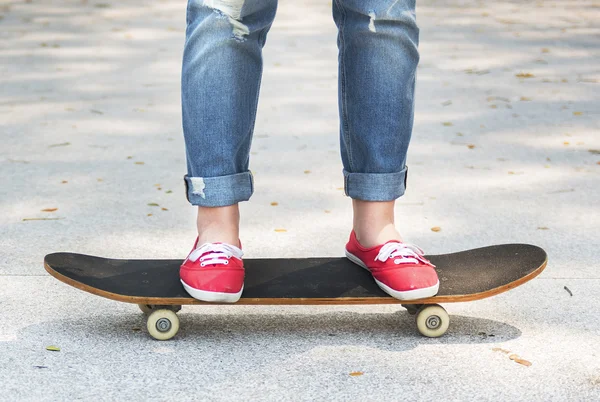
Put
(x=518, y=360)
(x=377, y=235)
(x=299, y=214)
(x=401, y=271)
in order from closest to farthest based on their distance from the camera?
(x=518, y=360), (x=401, y=271), (x=377, y=235), (x=299, y=214)

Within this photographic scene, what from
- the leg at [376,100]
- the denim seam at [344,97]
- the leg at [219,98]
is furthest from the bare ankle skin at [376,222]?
the leg at [219,98]

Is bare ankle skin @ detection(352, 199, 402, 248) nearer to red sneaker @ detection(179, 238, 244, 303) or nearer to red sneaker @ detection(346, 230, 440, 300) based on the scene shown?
red sneaker @ detection(346, 230, 440, 300)

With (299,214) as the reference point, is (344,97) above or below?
above

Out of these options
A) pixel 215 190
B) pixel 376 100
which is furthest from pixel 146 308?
pixel 376 100

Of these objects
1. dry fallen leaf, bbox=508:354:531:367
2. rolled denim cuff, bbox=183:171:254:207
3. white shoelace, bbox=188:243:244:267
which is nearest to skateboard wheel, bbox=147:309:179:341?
white shoelace, bbox=188:243:244:267

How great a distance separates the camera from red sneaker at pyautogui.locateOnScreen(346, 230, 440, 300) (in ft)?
6.62

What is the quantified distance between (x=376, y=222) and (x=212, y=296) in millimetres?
446

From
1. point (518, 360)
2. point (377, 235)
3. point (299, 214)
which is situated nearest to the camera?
point (518, 360)

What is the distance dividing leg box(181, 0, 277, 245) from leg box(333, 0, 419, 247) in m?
0.22

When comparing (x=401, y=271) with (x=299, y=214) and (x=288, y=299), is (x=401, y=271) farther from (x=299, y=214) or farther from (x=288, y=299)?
(x=299, y=214)

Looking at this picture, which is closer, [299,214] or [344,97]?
[344,97]

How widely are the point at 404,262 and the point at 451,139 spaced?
2.33 meters

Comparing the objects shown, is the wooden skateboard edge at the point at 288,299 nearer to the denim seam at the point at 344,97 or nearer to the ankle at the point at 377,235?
the ankle at the point at 377,235

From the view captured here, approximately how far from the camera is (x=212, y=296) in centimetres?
199
